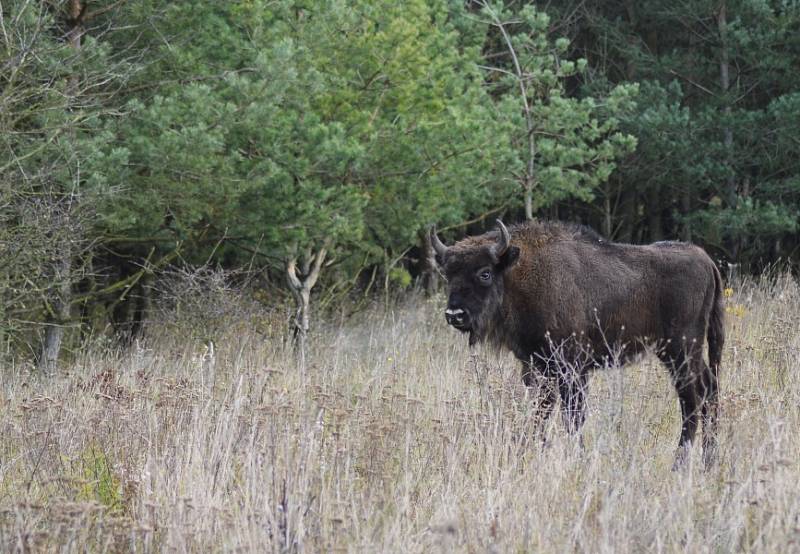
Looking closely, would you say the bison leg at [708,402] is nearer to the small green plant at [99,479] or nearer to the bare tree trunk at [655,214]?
the small green plant at [99,479]

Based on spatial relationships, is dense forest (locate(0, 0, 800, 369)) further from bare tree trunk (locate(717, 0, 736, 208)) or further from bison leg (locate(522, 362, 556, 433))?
bison leg (locate(522, 362, 556, 433))

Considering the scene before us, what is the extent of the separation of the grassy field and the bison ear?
117 centimetres

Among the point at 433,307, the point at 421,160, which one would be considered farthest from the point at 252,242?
the point at 433,307

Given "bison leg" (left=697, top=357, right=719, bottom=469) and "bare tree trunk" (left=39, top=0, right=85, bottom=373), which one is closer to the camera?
"bison leg" (left=697, top=357, right=719, bottom=469)

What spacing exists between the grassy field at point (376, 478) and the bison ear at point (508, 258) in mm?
1168

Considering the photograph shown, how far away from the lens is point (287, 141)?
1278cm

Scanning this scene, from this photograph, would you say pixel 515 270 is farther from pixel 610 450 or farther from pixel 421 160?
pixel 421 160

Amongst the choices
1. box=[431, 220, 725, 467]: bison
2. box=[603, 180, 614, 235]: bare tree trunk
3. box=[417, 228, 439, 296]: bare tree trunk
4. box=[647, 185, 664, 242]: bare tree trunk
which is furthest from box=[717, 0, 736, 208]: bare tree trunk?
box=[431, 220, 725, 467]: bison

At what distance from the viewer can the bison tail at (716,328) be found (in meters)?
8.63

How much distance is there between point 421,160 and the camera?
14.0 m

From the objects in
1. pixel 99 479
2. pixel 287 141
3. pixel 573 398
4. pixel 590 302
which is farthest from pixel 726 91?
pixel 99 479

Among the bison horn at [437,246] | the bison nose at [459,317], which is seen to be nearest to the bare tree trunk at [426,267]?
the bison horn at [437,246]

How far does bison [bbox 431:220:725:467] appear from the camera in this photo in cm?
839

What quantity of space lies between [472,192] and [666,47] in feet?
35.4
